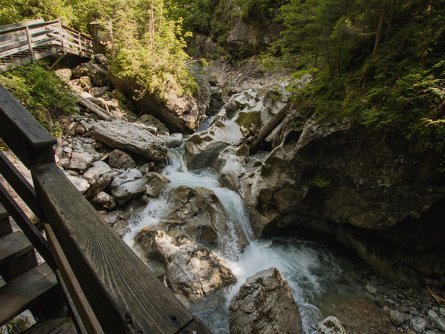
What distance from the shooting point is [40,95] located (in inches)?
303

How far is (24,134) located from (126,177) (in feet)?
21.7

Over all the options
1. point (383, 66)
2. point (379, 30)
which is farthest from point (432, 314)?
point (379, 30)

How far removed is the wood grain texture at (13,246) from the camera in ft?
5.26

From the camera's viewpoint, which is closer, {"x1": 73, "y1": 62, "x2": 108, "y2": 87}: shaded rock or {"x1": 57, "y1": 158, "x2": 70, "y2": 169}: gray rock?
{"x1": 57, "y1": 158, "x2": 70, "y2": 169}: gray rock

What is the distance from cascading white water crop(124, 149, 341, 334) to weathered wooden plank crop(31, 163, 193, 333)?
4462 millimetres

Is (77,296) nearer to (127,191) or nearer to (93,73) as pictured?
(127,191)

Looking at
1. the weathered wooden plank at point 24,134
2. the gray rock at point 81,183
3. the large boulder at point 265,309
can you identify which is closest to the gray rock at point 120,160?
the gray rock at point 81,183

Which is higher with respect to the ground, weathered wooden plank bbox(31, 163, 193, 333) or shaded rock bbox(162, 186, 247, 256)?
weathered wooden plank bbox(31, 163, 193, 333)

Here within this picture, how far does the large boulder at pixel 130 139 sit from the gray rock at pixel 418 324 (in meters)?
8.26

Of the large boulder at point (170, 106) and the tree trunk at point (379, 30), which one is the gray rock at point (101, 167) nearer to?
the large boulder at point (170, 106)

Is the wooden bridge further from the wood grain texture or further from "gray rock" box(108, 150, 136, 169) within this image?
the wood grain texture

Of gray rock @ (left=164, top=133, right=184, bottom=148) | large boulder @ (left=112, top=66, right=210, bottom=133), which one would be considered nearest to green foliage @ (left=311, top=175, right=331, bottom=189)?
gray rock @ (left=164, top=133, right=184, bottom=148)

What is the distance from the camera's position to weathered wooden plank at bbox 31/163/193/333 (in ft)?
2.23

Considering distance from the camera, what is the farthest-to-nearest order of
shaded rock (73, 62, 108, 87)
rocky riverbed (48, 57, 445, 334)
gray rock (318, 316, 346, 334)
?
shaded rock (73, 62, 108, 87), rocky riverbed (48, 57, 445, 334), gray rock (318, 316, 346, 334)
